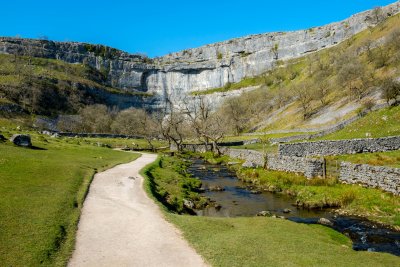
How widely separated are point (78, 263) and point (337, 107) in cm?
8866

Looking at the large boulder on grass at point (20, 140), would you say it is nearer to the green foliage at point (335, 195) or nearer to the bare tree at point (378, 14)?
the green foliage at point (335, 195)

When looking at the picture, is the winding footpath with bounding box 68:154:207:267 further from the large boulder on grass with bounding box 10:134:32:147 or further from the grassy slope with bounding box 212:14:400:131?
the grassy slope with bounding box 212:14:400:131

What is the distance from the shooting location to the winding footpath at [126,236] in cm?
1334

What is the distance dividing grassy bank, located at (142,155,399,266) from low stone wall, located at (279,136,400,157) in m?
23.4

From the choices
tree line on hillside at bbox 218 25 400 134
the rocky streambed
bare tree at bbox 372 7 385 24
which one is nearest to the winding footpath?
the rocky streambed

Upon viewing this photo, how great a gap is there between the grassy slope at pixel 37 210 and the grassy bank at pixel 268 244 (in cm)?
579

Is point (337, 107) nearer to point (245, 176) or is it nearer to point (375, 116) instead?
point (375, 116)

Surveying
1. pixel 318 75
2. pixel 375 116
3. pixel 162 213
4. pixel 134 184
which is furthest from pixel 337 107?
pixel 162 213

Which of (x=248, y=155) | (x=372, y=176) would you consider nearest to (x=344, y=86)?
(x=248, y=155)

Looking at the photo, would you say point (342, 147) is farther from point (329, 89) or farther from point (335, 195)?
point (329, 89)

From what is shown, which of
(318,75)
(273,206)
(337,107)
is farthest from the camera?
(318,75)

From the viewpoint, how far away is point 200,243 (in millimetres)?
15727

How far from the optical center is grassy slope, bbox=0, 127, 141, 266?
42.8ft

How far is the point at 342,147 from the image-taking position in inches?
1687
